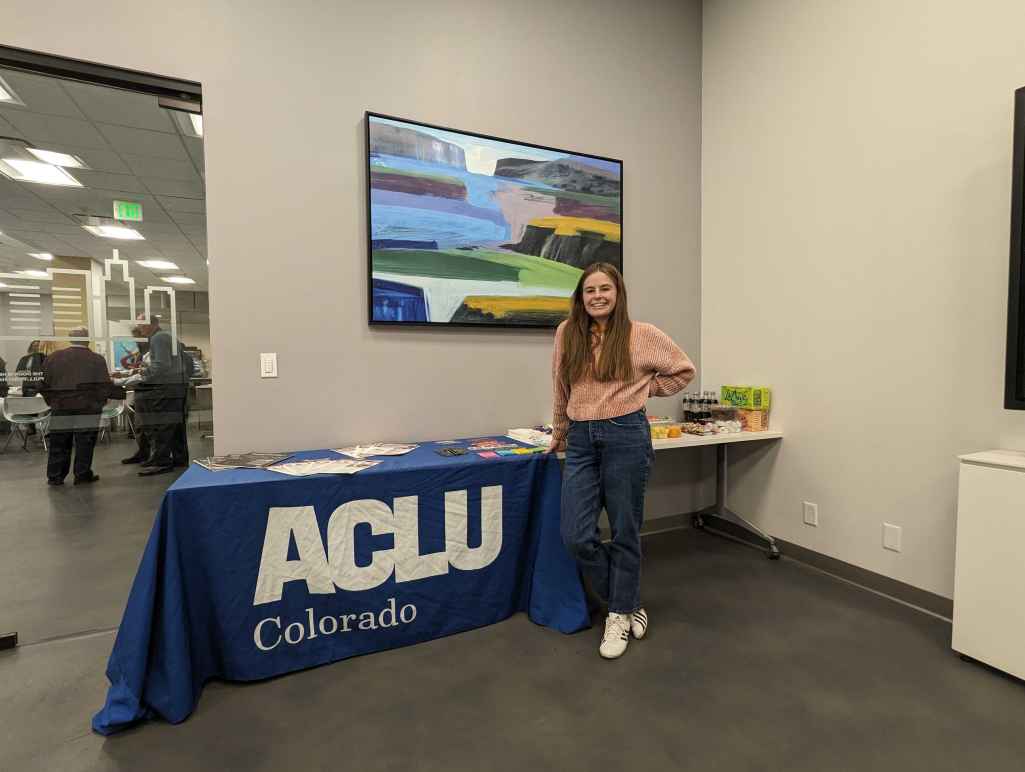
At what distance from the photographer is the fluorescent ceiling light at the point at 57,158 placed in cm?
227

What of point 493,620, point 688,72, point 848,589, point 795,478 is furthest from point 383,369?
point 688,72

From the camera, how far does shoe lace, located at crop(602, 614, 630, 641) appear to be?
6.41 ft

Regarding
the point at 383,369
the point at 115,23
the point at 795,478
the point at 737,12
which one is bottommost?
the point at 795,478

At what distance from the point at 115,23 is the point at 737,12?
3.18 m

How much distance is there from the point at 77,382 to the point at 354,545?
4.54 ft

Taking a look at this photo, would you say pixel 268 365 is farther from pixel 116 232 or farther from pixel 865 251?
pixel 865 251

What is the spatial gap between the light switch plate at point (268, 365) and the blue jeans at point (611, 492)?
133 centimetres

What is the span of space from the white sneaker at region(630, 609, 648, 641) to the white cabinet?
112cm

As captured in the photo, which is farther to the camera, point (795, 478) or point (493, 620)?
point (795, 478)

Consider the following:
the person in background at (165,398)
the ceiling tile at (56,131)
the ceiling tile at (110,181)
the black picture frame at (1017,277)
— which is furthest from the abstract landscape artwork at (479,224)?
the black picture frame at (1017,277)

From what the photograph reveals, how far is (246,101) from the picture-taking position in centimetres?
217

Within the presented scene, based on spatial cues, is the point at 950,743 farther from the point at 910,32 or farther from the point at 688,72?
the point at 688,72

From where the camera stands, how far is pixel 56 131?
Result: 2.29 meters

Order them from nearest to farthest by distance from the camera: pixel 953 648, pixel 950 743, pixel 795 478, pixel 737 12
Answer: pixel 950 743 < pixel 953 648 < pixel 795 478 < pixel 737 12
